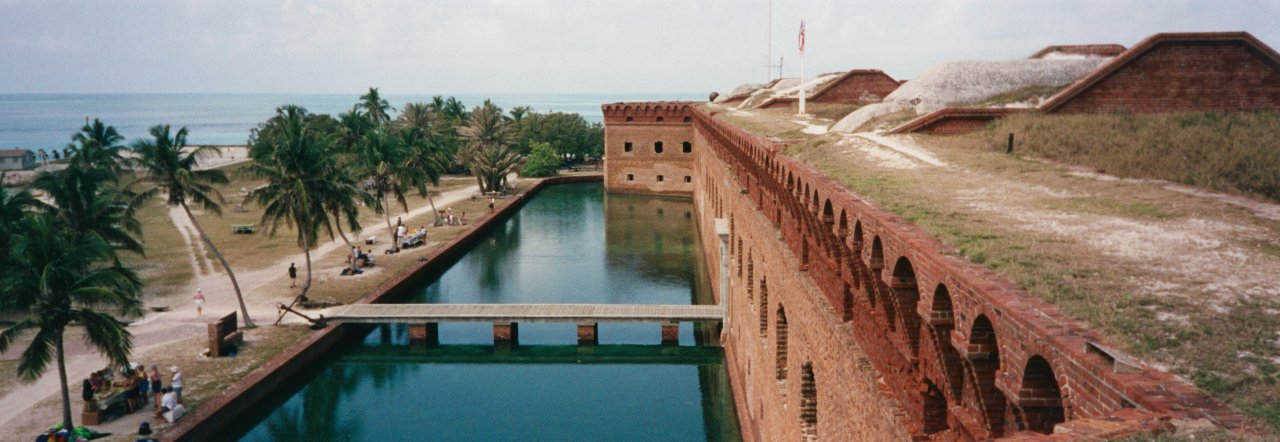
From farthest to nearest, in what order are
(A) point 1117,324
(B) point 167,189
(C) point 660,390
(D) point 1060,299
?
(B) point 167,189 < (C) point 660,390 < (D) point 1060,299 < (A) point 1117,324

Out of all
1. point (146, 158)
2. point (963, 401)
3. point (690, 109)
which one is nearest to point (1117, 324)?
point (963, 401)

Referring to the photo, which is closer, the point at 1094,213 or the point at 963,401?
the point at 963,401

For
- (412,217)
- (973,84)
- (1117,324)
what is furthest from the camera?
(412,217)

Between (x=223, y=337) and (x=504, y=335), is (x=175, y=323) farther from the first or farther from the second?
(x=504, y=335)

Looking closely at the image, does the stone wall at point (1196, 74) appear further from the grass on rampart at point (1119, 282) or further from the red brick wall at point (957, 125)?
the grass on rampart at point (1119, 282)

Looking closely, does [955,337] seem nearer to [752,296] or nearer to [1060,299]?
[1060,299]

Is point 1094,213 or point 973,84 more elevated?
point 973,84

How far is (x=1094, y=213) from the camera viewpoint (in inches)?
266

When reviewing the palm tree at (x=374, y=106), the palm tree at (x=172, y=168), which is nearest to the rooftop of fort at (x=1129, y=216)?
the palm tree at (x=172, y=168)

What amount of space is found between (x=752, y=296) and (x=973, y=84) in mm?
5938

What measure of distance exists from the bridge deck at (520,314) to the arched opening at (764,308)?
283 inches

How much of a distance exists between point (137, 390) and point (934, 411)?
50.8 feet

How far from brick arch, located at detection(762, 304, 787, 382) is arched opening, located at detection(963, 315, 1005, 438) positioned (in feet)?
23.3

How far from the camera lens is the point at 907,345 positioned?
5.86 m
